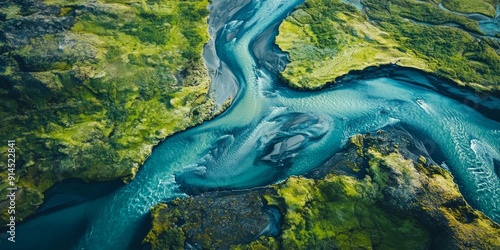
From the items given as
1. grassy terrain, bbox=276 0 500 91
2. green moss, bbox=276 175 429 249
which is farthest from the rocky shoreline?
grassy terrain, bbox=276 0 500 91

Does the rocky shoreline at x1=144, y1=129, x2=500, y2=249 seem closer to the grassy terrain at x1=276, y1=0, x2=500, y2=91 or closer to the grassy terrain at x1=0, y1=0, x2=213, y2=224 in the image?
the grassy terrain at x1=0, y1=0, x2=213, y2=224

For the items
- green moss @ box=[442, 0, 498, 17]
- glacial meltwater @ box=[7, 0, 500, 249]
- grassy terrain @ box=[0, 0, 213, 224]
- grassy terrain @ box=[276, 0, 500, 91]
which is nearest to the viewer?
glacial meltwater @ box=[7, 0, 500, 249]

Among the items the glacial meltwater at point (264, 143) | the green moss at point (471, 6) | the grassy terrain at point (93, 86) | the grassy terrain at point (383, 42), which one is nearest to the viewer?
the glacial meltwater at point (264, 143)

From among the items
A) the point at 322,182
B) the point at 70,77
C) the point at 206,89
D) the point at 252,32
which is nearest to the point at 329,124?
the point at 322,182

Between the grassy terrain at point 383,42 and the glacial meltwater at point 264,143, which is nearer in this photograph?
the glacial meltwater at point 264,143

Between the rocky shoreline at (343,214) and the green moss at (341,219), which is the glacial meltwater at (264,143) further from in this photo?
the green moss at (341,219)

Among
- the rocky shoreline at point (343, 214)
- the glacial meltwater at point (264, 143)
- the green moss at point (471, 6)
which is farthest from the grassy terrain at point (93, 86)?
the green moss at point (471, 6)

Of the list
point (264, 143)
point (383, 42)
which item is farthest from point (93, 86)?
point (383, 42)
